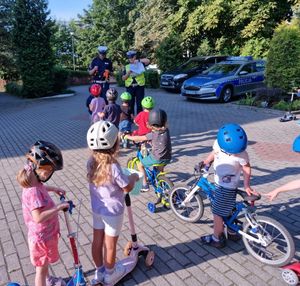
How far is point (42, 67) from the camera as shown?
802 inches

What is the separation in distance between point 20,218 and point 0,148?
449cm

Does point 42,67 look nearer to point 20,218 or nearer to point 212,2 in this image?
point 212,2

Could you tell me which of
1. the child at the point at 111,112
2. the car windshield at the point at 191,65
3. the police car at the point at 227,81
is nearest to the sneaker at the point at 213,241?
the child at the point at 111,112

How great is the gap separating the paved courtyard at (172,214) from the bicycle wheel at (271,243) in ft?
0.32

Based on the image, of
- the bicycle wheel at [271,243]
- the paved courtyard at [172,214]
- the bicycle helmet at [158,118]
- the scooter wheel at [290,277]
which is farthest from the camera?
the bicycle helmet at [158,118]

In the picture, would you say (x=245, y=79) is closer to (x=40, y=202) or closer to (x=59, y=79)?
(x=40, y=202)

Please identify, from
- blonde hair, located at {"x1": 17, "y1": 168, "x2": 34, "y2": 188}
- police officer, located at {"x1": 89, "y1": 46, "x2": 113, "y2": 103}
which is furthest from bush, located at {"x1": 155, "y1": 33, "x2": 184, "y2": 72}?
blonde hair, located at {"x1": 17, "y1": 168, "x2": 34, "y2": 188}

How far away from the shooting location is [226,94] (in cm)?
1380

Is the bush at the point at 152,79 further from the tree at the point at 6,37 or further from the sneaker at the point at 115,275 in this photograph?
the sneaker at the point at 115,275

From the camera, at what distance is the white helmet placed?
245 centimetres

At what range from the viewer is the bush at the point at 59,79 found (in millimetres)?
21875

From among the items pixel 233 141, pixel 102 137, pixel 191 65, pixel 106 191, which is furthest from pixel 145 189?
pixel 191 65

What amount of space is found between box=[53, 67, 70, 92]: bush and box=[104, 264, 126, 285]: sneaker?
2047cm

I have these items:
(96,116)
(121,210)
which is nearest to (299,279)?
(121,210)
